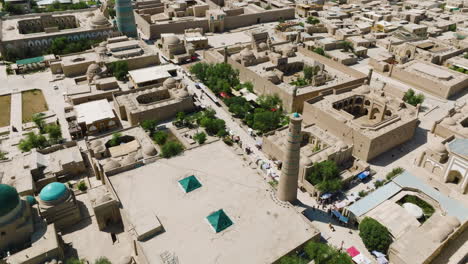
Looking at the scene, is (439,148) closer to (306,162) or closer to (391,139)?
(391,139)

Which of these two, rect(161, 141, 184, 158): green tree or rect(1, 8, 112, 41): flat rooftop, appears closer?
rect(161, 141, 184, 158): green tree

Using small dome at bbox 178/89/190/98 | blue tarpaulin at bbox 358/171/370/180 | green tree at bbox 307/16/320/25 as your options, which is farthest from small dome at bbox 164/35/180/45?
blue tarpaulin at bbox 358/171/370/180

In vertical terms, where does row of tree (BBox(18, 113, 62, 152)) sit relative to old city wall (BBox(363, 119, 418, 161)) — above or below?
above

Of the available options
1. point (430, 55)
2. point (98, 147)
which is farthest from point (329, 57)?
point (98, 147)

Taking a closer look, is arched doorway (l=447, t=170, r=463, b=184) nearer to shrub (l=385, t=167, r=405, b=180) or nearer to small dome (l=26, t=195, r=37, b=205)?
shrub (l=385, t=167, r=405, b=180)

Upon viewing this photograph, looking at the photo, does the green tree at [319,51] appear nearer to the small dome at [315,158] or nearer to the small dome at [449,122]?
the small dome at [449,122]

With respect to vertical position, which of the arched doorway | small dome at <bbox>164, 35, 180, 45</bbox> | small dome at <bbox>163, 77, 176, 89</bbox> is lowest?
the arched doorway

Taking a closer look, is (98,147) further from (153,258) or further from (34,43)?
(34,43)

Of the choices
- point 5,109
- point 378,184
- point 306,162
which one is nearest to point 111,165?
point 306,162
